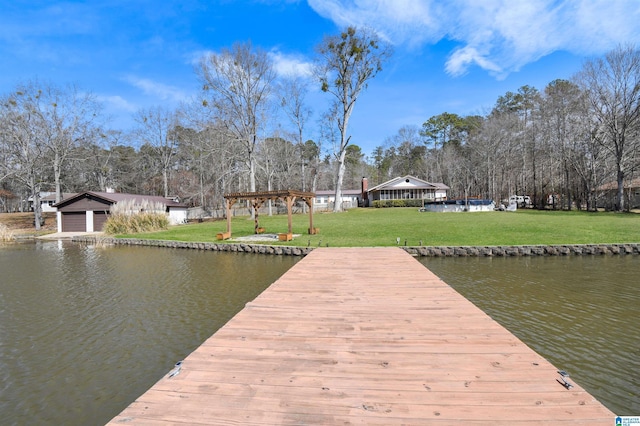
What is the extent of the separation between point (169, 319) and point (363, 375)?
4.85 meters

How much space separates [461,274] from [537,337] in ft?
15.5

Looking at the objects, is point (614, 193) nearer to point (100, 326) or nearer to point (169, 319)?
point (169, 319)

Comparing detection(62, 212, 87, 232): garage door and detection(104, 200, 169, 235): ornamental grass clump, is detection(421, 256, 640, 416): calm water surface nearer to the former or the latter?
detection(104, 200, 169, 235): ornamental grass clump

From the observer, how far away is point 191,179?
148ft

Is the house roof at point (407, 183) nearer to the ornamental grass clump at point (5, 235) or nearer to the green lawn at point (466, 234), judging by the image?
the green lawn at point (466, 234)

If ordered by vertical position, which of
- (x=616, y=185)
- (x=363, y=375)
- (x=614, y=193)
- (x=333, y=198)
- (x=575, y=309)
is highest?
(x=333, y=198)

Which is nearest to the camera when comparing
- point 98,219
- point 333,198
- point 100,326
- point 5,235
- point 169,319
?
point 100,326

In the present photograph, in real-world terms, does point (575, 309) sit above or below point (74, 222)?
below

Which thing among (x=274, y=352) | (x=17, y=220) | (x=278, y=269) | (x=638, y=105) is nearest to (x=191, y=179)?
(x=17, y=220)


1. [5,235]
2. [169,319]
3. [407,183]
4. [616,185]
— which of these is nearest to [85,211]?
[5,235]

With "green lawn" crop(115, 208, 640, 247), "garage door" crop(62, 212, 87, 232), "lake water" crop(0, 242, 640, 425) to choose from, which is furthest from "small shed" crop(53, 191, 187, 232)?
"lake water" crop(0, 242, 640, 425)

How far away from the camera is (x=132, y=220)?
2234 centimetres

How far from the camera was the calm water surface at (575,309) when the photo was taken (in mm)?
4004

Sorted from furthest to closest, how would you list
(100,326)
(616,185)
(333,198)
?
(333,198), (616,185), (100,326)
